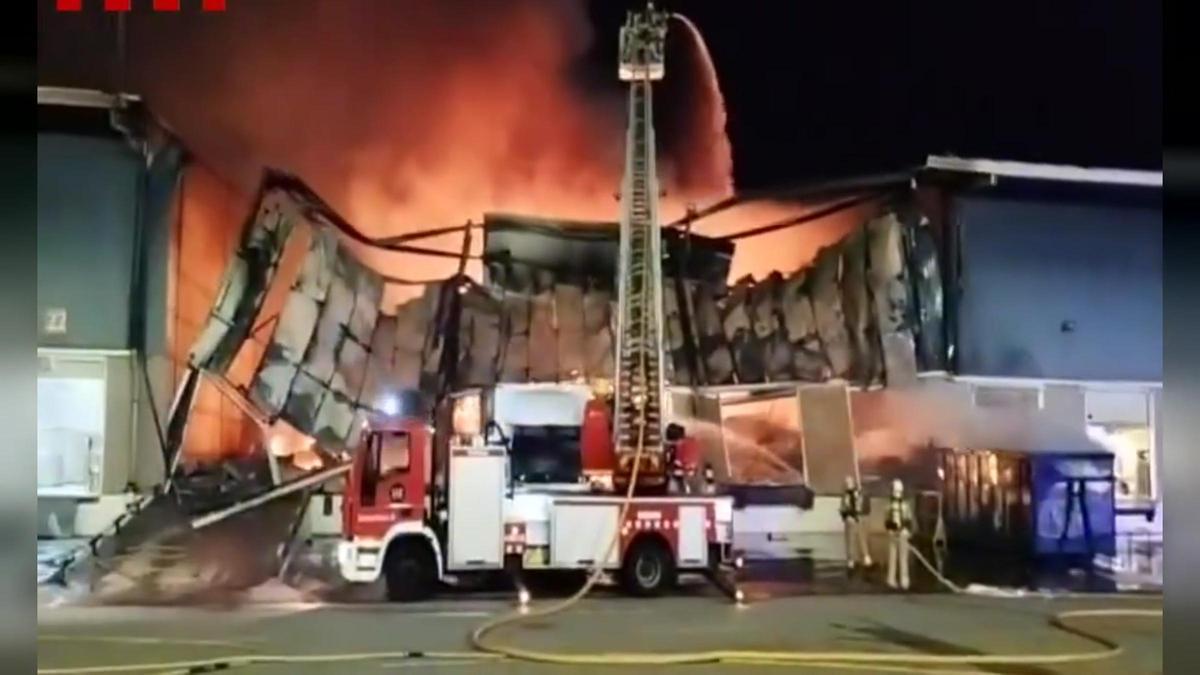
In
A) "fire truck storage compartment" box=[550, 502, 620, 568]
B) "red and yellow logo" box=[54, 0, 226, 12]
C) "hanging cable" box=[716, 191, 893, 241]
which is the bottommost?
"fire truck storage compartment" box=[550, 502, 620, 568]

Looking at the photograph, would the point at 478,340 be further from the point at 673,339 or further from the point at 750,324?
the point at 750,324

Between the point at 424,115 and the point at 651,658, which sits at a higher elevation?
the point at 424,115

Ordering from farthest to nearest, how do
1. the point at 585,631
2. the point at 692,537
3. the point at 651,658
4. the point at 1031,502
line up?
the point at 1031,502 < the point at 692,537 < the point at 585,631 < the point at 651,658

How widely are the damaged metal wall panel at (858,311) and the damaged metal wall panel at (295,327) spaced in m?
1.00

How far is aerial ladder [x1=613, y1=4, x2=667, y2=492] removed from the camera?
3.03m

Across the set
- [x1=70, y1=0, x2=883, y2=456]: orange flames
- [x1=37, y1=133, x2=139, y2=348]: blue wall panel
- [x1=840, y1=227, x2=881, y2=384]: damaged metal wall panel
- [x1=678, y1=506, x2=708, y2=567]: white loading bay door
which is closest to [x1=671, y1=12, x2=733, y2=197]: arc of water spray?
[x1=70, y1=0, x2=883, y2=456]: orange flames

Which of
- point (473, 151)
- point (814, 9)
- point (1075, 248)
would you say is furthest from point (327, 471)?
point (1075, 248)

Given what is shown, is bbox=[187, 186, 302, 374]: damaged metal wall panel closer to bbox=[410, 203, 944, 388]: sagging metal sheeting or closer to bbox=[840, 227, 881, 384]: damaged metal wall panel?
bbox=[410, 203, 944, 388]: sagging metal sheeting

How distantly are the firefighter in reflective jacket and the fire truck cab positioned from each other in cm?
33

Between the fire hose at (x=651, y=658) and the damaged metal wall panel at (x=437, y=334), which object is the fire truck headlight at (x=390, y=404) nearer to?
the damaged metal wall panel at (x=437, y=334)

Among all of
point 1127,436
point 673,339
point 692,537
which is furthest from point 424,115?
point 1127,436

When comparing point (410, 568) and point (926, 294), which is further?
point (926, 294)

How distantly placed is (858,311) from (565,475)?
669mm

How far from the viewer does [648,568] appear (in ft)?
9.83
